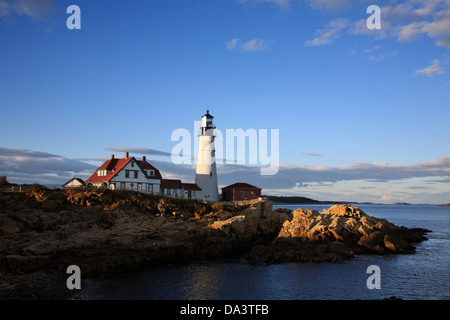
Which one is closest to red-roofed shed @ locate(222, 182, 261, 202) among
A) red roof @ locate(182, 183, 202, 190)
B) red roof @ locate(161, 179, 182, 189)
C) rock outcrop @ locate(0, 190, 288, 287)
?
red roof @ locate(182, 183, 202, 190)

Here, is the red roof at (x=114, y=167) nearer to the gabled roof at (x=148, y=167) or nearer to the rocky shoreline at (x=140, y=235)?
the gabled roof at (x=148, y=167)

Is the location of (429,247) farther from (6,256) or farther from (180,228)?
(6,256)

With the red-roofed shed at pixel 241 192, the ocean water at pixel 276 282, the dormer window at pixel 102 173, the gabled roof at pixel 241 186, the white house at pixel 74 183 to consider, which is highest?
the dormer window at pixel 102 173

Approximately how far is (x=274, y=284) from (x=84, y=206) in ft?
76.2

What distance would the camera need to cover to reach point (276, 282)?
74.2 feet

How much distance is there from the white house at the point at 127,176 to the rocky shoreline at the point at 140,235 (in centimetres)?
603

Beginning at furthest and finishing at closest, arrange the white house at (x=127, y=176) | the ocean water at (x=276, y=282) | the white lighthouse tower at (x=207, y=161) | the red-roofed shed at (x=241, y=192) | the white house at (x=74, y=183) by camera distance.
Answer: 1. the red-roofed shed at (x=241, y=192)
2. the white lighthouse tower at (x=207, y=161)
3. the white house at (x=74, y=183)
4. the white house at (x=127, y=176)
5. the ocean water at (x=276, y=282)

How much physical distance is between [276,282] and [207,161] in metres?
33.7

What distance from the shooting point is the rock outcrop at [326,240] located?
2938 centimetres

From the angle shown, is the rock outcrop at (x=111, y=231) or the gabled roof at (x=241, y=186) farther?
the gabled roof at (x=241, y=186)

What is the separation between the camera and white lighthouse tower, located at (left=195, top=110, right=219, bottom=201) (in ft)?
178

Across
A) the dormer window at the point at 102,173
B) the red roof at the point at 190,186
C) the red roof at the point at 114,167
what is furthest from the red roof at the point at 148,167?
the dormer window at the point at 102,173

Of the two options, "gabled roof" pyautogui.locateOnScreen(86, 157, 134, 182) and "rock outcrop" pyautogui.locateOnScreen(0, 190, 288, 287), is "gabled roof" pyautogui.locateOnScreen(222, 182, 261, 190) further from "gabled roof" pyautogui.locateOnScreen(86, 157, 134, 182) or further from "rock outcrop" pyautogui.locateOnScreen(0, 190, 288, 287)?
"gabled roof" pyautogui.locateOnScreen(86, 157, 134, 182)
